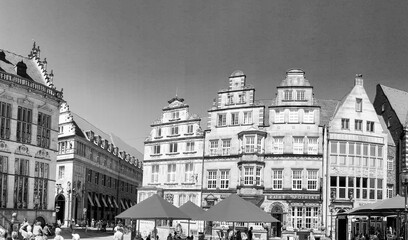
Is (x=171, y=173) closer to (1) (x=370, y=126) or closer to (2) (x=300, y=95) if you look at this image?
(2) (x=300, y=95)

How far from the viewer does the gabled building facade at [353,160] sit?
130 feet

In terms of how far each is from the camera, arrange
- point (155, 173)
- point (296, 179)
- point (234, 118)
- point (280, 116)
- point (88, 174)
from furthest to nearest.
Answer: point (88, 174)
point (155, 173)
point (234, 118)
point (280, 116)
point (296, 179)

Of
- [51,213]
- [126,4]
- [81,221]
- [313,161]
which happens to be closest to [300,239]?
[313,161]

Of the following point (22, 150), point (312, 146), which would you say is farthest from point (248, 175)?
point (22, 150)

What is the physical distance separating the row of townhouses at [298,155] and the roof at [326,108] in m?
0.07

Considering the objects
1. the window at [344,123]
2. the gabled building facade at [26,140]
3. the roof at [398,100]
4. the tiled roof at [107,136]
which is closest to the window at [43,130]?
the gabled building facade at [26,140]

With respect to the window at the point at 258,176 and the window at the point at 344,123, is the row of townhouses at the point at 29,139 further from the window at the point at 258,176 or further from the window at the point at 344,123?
the window at the point at 344,123

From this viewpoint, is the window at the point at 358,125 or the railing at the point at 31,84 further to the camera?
the window at the point at 358,125

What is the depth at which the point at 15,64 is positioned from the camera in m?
40.0

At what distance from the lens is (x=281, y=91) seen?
135ft

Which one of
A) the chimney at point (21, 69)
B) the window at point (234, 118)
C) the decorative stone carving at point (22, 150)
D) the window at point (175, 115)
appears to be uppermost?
the chimney at point (21, 69)

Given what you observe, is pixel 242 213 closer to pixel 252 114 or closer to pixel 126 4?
pixel 126 4

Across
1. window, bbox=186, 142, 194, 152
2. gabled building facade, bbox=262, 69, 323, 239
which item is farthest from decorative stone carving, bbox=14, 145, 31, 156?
gabled building facade, bbox=262, 69, 323, 239

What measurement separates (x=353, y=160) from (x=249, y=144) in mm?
6612
